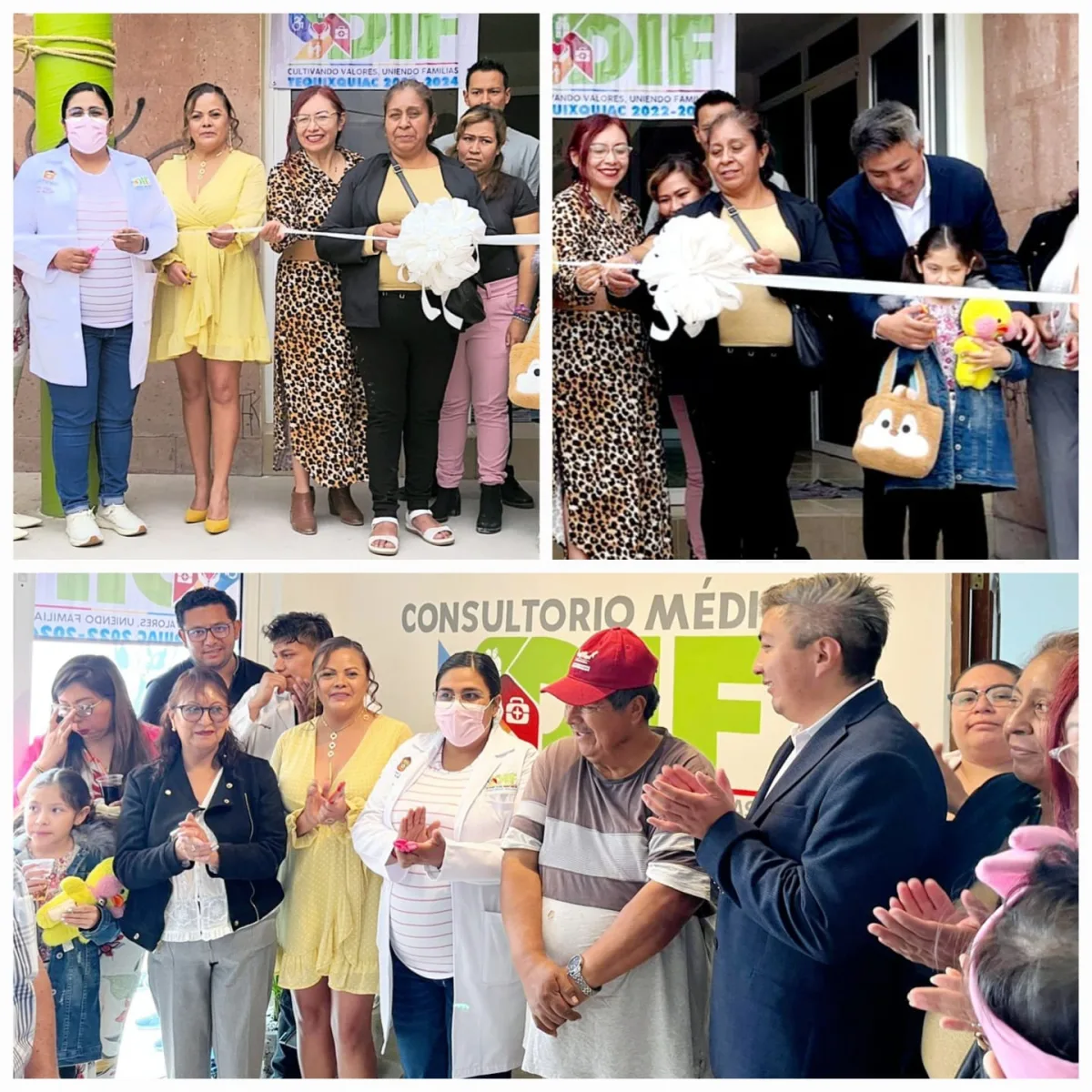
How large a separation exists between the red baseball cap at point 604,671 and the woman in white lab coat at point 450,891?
0.81ft

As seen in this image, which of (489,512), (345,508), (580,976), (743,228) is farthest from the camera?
(345,508)

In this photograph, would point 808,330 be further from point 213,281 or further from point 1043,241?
point 213,281

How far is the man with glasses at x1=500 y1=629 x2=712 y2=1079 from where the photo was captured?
3.27 metres

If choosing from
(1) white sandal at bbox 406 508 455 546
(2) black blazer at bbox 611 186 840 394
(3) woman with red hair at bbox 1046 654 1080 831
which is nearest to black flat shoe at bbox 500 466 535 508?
(1) white sandal at bbox 406 508 455 546

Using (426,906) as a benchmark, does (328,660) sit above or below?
above

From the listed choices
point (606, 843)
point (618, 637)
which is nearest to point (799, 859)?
point (606, 843)

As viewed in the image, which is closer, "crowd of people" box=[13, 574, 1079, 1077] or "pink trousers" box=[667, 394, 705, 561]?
"crowd of people" box=[13, 574, 1079, 1077]

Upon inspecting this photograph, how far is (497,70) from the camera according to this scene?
4117 millimetres

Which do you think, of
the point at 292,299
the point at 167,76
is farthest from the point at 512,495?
the point at 167,76

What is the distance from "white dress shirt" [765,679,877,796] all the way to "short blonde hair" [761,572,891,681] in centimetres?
6

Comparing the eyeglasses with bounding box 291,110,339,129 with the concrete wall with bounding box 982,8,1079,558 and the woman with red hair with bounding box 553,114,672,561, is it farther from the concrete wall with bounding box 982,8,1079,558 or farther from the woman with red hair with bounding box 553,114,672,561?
the concrete wall with bounding box 982,8,1079,558

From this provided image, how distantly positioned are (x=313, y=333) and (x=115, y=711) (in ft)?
4.53

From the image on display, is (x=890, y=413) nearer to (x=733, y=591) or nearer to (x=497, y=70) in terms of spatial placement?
(x=733, y=591)

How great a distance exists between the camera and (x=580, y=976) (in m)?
3.25
